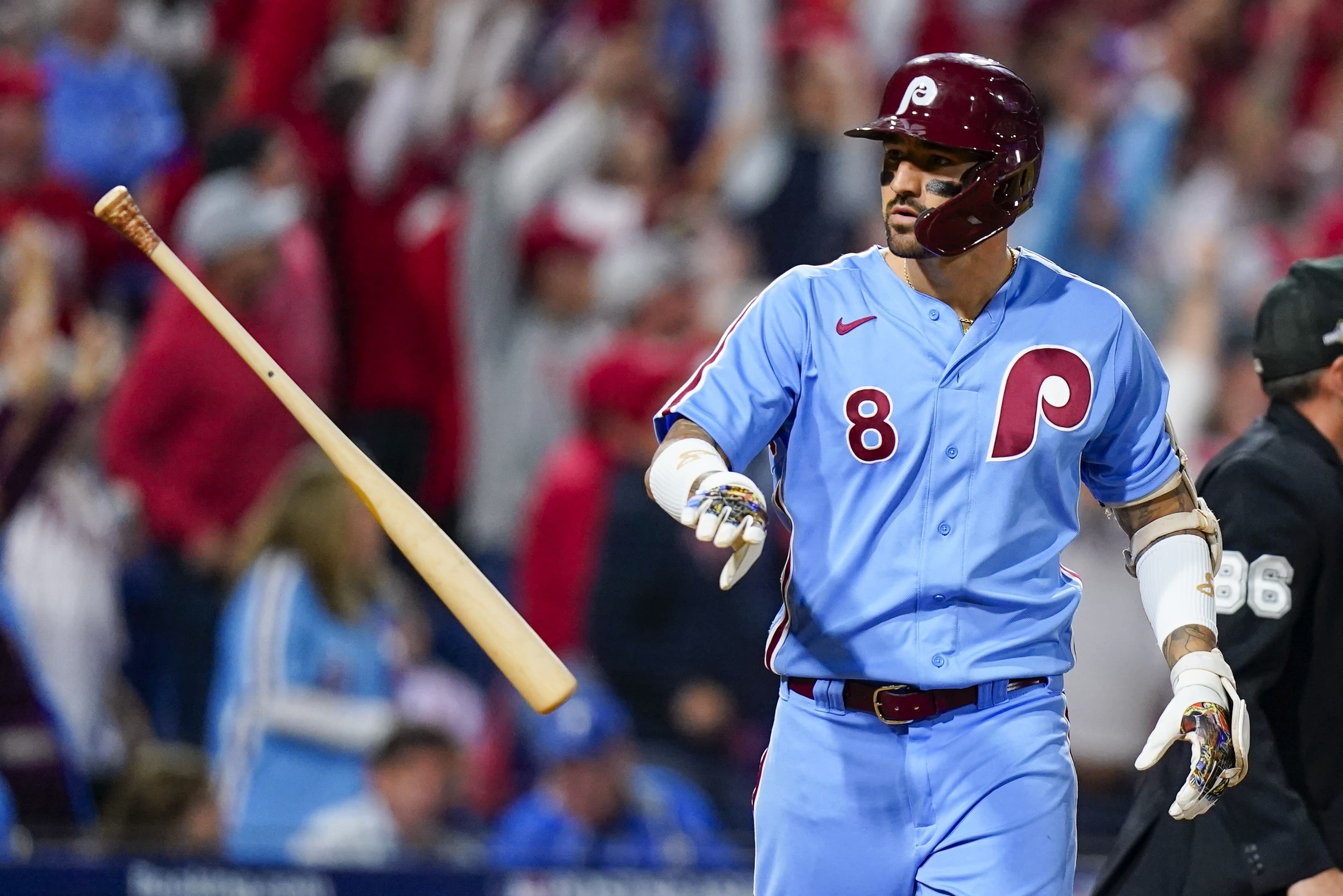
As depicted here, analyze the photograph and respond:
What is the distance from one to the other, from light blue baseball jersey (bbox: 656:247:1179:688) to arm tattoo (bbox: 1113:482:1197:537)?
18cm

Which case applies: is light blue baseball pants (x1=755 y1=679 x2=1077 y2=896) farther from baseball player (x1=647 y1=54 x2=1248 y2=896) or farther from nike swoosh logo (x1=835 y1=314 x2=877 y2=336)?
nike swoosh logo (x1=835 y1=314 x2=877 y2=336)

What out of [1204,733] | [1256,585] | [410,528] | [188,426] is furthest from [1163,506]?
[188,426]

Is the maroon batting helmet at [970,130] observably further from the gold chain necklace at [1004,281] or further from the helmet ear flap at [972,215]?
the gold chain necklace at [1004,281]

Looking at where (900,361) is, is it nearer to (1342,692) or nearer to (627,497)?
(1342,692)

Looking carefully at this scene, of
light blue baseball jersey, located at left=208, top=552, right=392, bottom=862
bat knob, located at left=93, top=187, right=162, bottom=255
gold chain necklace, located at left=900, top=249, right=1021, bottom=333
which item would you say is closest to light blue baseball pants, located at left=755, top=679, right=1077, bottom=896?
gold chain necklace, located at left=900, top=249, right=1021, bottom=333

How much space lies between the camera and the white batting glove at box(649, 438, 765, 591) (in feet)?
9.71

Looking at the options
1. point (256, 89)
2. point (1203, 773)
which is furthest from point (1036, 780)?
point (256, 89)

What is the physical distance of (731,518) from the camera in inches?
117

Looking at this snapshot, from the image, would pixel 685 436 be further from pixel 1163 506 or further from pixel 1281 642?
pixel 1281 642

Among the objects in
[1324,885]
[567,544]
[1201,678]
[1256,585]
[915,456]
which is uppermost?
[915,456]

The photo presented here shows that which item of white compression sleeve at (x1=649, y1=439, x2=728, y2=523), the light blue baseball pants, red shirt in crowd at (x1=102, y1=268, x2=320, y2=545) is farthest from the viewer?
red shirt in crowd at (x1=102, y1=268, x2=320, y2=545)

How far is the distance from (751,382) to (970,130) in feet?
1.92

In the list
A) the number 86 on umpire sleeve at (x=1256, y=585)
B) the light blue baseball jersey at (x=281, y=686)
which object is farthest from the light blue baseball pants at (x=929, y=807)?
the light blue baseball jersey at (x=281, y=686)

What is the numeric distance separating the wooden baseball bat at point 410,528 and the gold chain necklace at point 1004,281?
36.7 inches
